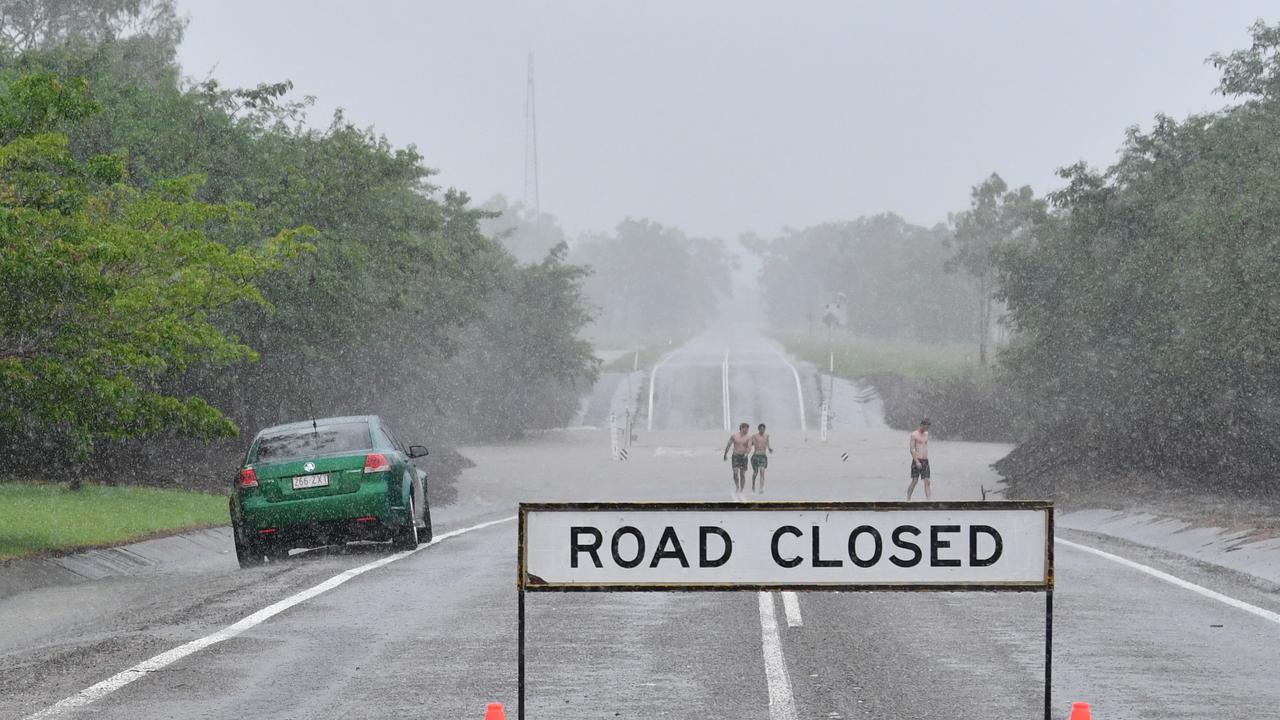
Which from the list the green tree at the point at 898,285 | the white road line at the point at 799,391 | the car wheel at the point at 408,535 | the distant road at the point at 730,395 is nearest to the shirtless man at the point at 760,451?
the car wheel at the point at 408,535

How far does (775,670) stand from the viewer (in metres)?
9.25

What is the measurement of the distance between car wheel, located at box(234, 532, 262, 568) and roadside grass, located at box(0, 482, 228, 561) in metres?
1.69

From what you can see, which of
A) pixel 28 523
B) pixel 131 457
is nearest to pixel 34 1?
pixel 131 457

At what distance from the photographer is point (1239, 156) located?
26922mm

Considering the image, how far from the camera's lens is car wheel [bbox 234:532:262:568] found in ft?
54.2

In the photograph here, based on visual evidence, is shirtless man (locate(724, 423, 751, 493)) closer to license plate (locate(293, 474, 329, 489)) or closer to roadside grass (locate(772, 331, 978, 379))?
license plate (locate(293, 474, 329, 489))

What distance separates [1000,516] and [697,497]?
30.3 m

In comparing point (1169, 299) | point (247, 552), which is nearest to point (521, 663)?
point (247, 552)

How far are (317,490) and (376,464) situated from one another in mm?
678

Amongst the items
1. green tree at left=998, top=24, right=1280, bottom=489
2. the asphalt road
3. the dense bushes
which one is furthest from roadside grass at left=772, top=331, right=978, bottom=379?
the asphalt road

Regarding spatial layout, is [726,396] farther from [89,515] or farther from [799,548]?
[799,548]

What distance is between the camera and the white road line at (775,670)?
7969mm

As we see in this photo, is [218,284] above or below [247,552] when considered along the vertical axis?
above

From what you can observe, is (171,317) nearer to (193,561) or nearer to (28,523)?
(193,561)
